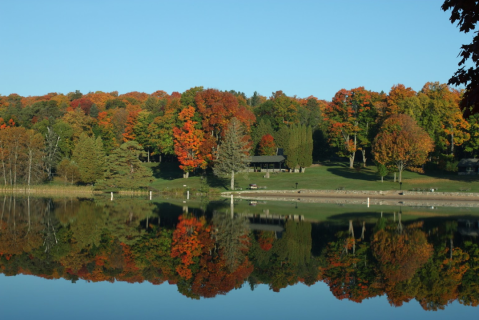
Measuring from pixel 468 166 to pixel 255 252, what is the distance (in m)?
60.4

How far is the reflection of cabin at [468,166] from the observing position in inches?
3036

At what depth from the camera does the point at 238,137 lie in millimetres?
72562

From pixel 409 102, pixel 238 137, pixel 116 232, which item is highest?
pixel 409 102

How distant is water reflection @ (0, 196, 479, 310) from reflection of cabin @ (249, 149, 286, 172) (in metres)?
42.8

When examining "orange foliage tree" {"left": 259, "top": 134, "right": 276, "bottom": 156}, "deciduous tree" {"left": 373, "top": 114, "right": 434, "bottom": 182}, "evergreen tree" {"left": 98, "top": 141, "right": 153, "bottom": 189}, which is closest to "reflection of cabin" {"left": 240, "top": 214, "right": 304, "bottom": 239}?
"evergreen tree" {"left": 98, "top": 141, "right": 153, "bottom": 189}

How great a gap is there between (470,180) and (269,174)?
30.3 m

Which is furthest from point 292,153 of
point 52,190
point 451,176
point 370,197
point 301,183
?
point 52,190

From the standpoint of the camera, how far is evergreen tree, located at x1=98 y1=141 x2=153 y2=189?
227 ft

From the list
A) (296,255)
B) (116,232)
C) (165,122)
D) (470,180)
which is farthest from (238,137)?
(296,255)

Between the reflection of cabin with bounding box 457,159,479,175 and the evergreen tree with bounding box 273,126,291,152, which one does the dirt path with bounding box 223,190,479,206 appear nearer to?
the reflection of cabin with bounding box 457,159,479,175

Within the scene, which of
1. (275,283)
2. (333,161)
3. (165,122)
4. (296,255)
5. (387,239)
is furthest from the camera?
(333,161)

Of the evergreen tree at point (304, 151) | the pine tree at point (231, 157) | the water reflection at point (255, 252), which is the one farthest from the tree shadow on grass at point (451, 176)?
the water reflection at point (255, 252)

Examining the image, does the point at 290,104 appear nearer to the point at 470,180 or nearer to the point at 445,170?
the point at 445,170

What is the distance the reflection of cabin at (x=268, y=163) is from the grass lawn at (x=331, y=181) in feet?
8.21
